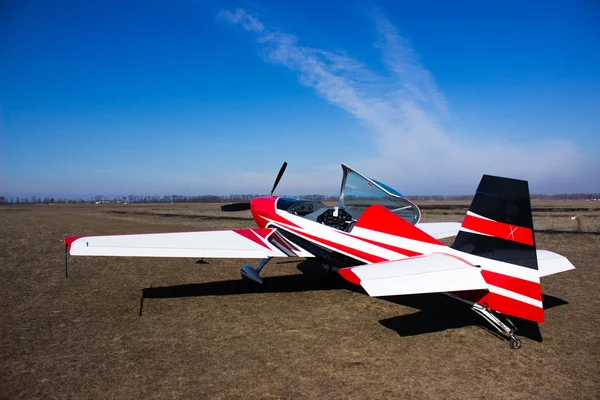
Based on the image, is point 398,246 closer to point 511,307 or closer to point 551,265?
point 511,307

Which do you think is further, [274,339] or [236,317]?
[236,317]

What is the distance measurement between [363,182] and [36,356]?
18.1ft

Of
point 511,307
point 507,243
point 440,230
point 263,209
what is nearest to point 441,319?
point 511,307

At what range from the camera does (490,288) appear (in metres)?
4.40

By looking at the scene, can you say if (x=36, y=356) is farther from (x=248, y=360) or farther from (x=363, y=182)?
(x=363, y=182)

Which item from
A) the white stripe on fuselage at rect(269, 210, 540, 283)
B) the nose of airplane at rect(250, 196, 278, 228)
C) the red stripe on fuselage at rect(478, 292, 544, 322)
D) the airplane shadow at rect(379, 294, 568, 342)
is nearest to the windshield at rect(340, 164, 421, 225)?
the white stripe on fuselage at rect(269, 210, 540, 283)

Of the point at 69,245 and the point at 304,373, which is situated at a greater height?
the point at 69,245

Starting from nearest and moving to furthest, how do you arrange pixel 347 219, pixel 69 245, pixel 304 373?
pixel 304 373 < pixel 69 245 < pixel 347 219

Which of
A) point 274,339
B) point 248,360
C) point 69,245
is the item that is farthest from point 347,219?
point 69,245

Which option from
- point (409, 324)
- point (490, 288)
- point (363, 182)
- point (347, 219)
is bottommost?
point (409, 324)

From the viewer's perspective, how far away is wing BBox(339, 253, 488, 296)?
3904 mm

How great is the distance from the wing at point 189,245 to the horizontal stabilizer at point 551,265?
394cm

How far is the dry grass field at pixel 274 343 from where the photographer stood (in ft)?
12.2

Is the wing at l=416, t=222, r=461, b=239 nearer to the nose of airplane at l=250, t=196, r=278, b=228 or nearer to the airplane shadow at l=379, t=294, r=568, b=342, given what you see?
the airplane shadow at l=379, t=294, r=568, b=342
